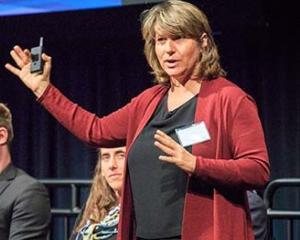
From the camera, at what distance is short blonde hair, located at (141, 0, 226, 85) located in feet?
6.43

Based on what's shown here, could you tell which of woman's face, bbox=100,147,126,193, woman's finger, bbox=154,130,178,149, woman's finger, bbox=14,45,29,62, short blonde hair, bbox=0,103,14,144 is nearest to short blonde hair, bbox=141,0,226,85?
woman's finger, bbox=154,130,178,149

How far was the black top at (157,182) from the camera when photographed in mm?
1917

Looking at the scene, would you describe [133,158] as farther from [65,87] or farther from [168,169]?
[65,87]

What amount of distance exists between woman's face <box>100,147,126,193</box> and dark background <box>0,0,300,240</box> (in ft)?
5.71

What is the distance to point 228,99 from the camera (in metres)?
1.92

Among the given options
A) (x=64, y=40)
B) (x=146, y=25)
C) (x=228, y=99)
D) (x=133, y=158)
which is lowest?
(x=133, y=158)

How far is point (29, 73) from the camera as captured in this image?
2.21 meters

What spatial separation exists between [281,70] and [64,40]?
4.80ft

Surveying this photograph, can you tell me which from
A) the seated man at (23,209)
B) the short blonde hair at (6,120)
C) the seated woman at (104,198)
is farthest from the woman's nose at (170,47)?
the short blonde hair at (6,120)

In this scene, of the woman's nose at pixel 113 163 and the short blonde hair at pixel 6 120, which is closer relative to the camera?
the woman's nose at pixel 113 163

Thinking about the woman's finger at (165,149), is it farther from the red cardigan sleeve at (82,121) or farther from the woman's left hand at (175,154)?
the red cardigan sleeve at (82,121)

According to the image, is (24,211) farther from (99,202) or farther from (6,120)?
(6,120)

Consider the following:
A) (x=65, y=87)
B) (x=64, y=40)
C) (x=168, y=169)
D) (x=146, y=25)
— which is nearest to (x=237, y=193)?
(x=168, y=169)

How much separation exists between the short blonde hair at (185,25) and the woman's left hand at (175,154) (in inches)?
10.4
